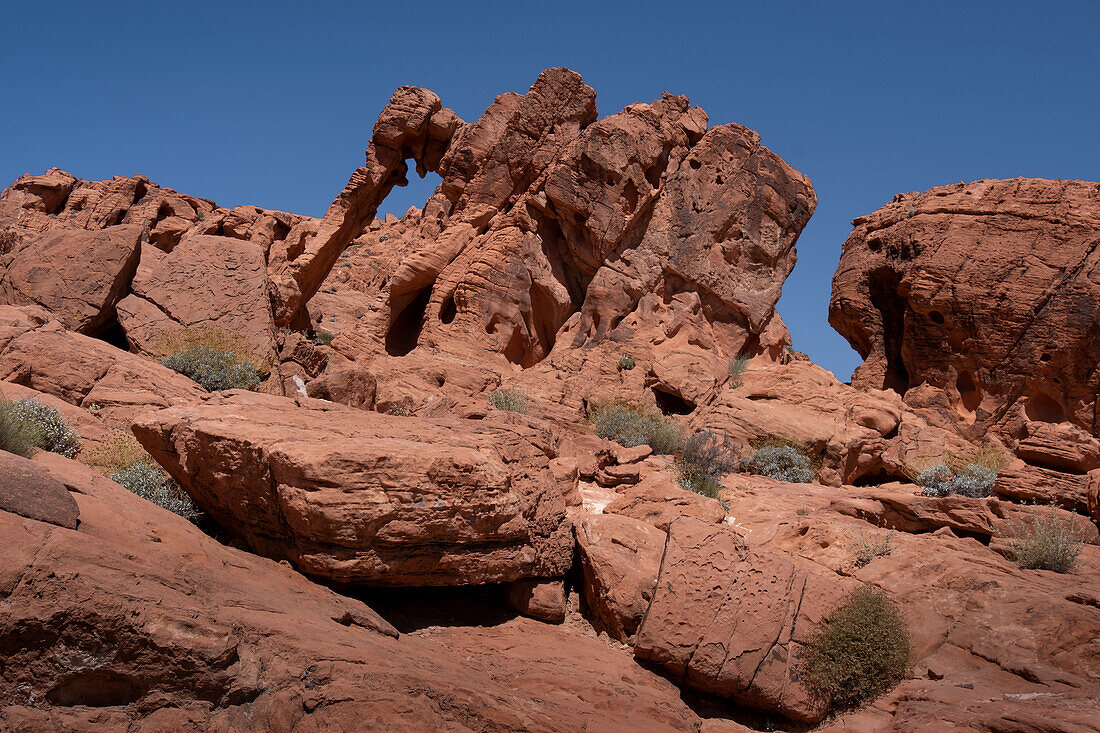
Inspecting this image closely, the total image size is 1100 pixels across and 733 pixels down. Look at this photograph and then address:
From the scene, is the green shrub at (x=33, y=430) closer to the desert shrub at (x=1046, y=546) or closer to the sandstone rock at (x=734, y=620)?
the sandstone rock at (x=734, y=620)

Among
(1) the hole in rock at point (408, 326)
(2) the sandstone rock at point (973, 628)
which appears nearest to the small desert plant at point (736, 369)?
(1) the hole in rock at point (408, 326)

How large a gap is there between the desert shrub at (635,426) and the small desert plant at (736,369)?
2.57 metres

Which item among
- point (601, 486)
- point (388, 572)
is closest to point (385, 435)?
point (388, 572)

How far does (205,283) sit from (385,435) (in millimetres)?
7095

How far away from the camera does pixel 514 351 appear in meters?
18.0

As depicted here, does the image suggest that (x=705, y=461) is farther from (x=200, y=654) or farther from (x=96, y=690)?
(x=96, y=690)

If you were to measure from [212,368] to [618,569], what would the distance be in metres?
6.71

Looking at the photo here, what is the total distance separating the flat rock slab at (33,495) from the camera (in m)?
4.27

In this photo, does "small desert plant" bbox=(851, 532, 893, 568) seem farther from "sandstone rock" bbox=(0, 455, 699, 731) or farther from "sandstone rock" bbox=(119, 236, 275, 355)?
"sandstone rock" bbox=(119, 236, 275, 355)

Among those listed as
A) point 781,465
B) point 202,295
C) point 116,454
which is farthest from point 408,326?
point 116,454

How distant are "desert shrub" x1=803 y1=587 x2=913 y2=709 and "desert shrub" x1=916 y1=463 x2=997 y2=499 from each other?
216 inches

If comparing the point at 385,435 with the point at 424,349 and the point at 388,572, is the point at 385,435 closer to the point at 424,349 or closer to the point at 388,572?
the point at 388,572

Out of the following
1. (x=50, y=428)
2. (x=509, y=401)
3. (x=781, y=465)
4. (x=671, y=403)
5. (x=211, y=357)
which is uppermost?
(x=671, y=403)

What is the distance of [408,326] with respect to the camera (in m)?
18.8
